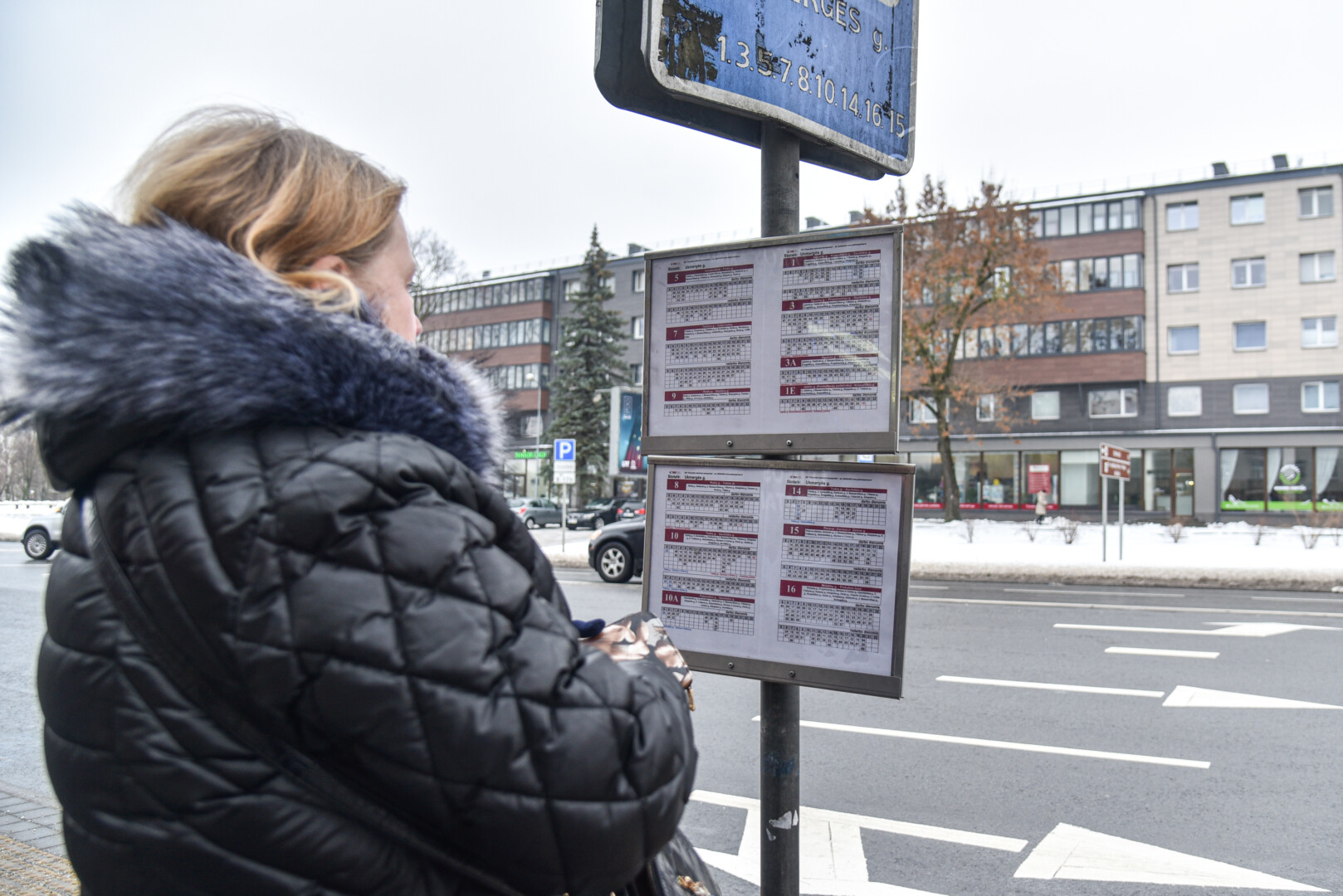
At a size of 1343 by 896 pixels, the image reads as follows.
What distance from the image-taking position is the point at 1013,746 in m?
5.70

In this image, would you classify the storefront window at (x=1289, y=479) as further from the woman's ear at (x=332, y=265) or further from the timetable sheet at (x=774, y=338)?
the woman's ear at (x=332, y=265)

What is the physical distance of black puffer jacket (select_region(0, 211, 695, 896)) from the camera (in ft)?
3.44

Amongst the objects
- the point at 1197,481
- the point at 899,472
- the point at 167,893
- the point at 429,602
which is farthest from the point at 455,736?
the point at 1197,481

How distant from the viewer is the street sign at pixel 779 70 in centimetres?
A: 202

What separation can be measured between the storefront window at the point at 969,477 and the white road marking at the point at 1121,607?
32.2 metres

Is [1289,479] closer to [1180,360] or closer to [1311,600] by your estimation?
[1180,360]

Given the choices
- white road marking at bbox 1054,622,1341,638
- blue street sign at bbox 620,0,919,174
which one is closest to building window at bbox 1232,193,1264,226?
white road marking at bbox 1054,622,1341,638

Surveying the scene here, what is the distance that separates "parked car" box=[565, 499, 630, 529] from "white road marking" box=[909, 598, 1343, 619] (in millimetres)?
24877

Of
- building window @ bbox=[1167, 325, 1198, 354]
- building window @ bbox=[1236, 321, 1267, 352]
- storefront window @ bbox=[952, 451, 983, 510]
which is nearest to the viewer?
building window @ bbox=[1236, 321, 1267, 352]

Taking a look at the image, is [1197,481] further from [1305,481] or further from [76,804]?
[76,804]

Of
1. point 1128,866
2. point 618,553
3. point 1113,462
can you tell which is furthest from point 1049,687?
point 1113,462

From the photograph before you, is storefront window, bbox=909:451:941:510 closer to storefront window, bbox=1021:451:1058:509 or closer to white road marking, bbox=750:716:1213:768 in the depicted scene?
storefront window, bbox=1021:451:1058:509

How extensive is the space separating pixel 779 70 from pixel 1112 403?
4389 centimetres

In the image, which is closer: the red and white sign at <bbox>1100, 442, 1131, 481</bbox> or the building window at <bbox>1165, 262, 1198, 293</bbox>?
the red and white sign at <bbox>1100, 442, 1131, 481</bbox>
